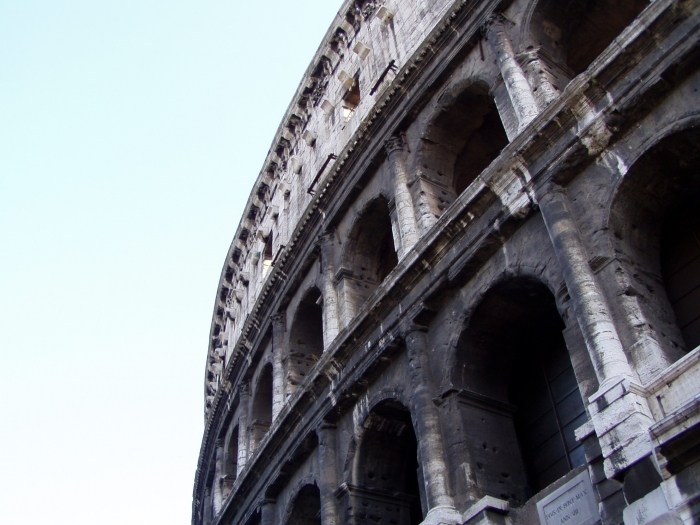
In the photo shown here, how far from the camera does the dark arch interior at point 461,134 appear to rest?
1159 centimetres

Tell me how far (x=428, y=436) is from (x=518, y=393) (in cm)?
143

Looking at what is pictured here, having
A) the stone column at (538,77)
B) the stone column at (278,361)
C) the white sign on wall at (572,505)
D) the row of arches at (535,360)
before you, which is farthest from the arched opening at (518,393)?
the stone column at (278,361)

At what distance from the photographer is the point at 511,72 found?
10047mm

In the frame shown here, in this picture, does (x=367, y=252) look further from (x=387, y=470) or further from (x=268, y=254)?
(x=268, y=254)

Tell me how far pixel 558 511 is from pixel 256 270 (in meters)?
12.9

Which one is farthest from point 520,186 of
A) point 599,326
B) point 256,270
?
point 256,270

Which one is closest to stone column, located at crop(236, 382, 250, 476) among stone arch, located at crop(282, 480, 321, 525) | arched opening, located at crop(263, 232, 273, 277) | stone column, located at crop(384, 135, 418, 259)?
arched opening, located at crop(263, 232, 273, 277)

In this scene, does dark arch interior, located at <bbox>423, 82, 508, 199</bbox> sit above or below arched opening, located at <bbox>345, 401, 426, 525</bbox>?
above

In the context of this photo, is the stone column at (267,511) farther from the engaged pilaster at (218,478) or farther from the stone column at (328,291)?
the engaged pilaster at (218,478)

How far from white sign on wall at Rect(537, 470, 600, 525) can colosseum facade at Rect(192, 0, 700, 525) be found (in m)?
0.02

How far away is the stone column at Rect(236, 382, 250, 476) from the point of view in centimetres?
1513

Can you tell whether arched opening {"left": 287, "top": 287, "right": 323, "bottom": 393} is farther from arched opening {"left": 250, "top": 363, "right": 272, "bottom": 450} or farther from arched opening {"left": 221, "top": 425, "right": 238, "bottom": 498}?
arched opening {"left": 221, "top": 425, "right": 238, "bottom": 498}

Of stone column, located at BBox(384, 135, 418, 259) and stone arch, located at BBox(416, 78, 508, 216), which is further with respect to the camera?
stone arch, located at BBox(416, 78, 508, 216)

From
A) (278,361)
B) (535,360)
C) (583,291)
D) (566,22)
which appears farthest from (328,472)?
(566,22)
